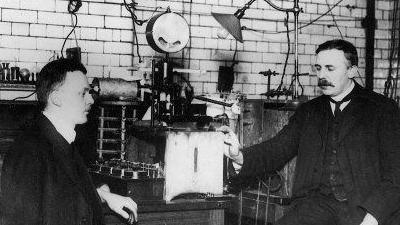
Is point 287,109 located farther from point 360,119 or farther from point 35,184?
point 35,184

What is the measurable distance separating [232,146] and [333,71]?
0.88 m

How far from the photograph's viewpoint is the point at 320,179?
3738mm

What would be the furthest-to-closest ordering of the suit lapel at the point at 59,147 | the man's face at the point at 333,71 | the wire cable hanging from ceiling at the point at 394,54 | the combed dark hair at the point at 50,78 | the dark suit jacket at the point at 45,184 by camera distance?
the wire cable hanging from ceiling at the point at 394,54, the man's face at the point at 333,71, the combed dark hair at the point at 50,78, the suit lapel at the point at 59,147, the dark suit jacket at the point at 45,184

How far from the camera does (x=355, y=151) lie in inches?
143

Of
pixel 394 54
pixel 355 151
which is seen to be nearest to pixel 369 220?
pixel 355 151

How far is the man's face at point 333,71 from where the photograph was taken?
3.79m

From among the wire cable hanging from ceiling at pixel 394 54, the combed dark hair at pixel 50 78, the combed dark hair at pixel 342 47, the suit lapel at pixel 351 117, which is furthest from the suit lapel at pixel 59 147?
the wire cable hanging from ceiling at pixel 394 54

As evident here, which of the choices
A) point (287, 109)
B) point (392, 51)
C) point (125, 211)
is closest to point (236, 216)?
point (287, 109)

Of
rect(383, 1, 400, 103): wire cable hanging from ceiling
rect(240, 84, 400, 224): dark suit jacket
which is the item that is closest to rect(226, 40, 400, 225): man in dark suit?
rect(240, 84, 400, 224): dark suit jacket

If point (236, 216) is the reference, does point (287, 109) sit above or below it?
above

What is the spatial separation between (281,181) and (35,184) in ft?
8.29

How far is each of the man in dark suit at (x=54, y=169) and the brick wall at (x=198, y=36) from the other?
2195mm

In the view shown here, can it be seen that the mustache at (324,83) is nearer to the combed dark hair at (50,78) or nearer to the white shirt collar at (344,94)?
the white shirt collar at (344,94)

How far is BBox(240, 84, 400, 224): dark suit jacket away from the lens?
3465mm
